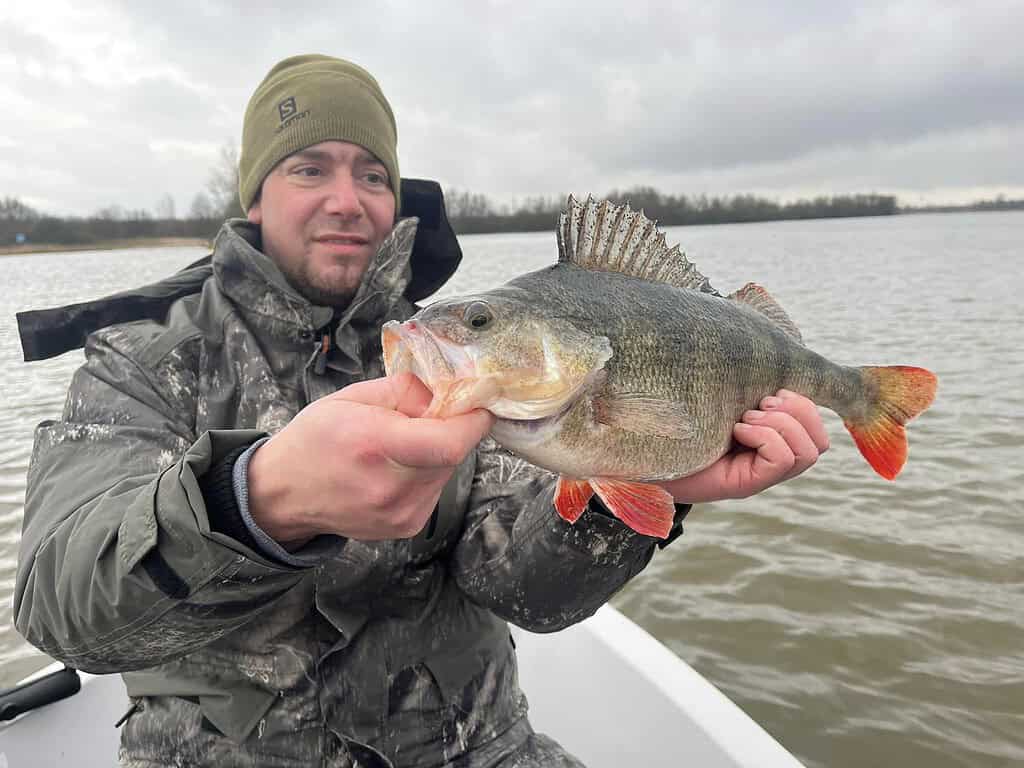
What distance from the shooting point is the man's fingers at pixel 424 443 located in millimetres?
1251

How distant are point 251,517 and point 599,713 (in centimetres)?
262

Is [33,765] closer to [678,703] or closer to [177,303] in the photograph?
[177,303]

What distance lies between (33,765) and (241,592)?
2531 millimetres

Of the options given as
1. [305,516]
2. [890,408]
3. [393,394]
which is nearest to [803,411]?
[890,408]

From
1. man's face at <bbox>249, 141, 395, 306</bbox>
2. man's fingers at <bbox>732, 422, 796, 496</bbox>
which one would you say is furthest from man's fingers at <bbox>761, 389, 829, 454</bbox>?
man's face at <bbox>249, 141, 395, 306</bbox>

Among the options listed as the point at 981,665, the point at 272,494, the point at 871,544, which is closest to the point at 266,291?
the point at 272,494

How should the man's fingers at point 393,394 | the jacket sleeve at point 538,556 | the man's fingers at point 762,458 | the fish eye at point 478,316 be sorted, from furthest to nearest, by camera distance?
1. the jacket sleeve at point 538,556
2. the man's fingers at point 762,458
3. the fish eye at point 478,316
4. the man's fingers at point 393,394

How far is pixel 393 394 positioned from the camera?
4.59 ft

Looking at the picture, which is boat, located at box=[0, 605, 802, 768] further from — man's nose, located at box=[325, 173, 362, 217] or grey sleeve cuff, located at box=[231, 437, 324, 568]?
man's nose, located at box=[325, 173, 362, 217]

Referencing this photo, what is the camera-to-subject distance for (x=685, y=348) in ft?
6.56

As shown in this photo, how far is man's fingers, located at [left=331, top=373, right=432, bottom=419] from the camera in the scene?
1368mm

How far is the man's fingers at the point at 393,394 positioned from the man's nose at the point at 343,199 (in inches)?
76.3

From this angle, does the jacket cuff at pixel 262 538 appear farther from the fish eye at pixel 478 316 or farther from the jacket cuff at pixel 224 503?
the fish eye at pixel 478 316

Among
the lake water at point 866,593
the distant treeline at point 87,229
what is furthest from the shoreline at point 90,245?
the lake water at point 866,593
